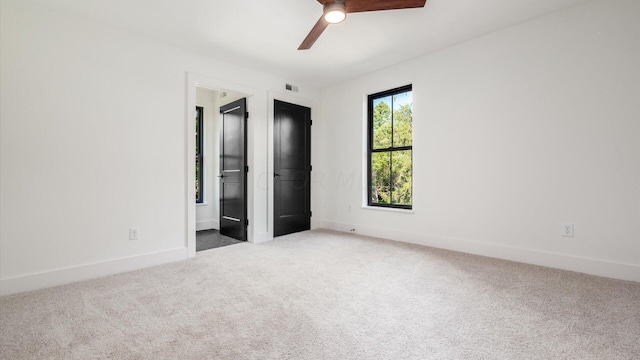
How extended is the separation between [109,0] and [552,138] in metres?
4.28

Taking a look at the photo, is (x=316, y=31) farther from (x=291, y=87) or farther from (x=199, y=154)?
(x=199, y=154)

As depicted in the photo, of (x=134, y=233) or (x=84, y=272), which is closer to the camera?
(x=84, y=272)

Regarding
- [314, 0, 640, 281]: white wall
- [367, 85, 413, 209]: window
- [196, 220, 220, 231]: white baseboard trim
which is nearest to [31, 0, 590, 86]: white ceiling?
[314, 0, 640, 281]: white wall

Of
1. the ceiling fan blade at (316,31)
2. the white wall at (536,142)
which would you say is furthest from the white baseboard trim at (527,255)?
the ceiling fan blade at (316,31)

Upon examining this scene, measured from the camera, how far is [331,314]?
74.6 inches

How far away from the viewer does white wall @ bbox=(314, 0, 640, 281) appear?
2.47 meters

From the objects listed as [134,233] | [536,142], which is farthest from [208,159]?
[536,142]

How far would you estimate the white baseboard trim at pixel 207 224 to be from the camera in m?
4.97

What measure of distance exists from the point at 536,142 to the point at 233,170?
3.82 meters

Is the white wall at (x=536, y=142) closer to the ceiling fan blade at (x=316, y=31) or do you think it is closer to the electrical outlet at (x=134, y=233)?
the ceiling fan blade at (x=316, y=31)

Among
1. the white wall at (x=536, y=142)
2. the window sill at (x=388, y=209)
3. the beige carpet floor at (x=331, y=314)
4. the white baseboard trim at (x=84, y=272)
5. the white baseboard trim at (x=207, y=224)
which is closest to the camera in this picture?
the beige carpet floor at (x=331, y=314)

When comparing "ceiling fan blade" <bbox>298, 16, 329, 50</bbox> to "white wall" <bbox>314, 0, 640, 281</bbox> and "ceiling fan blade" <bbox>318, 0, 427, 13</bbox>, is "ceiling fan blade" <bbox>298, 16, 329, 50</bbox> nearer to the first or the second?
"ceiling fan blade" <bbox>318, 0, 427, 13</bbox>

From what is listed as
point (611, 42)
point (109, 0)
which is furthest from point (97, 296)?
point (611, 42)

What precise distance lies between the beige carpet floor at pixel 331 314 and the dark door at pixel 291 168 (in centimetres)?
159
